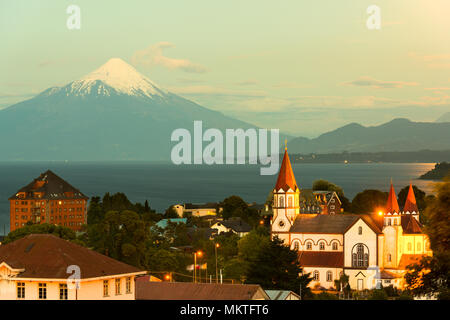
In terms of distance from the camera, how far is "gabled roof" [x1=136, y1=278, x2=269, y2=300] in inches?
1315

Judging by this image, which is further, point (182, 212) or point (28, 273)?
point (182, 212)

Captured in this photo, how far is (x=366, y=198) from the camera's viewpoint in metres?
118

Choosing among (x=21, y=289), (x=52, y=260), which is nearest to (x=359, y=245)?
(x=52, y=260)

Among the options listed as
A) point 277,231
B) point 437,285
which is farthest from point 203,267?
point 437,285

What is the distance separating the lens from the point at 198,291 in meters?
35.1

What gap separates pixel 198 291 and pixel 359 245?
41985mm

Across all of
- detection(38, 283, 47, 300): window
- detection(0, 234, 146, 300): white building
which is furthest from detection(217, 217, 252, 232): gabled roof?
detection(38, 283, 47, 300): window

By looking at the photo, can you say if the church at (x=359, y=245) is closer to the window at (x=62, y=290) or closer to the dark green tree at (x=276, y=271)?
the dark green tree at (x=276, y=271)

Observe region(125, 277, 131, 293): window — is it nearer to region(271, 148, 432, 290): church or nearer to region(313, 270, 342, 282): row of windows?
region(271, 148, 432, 290): church

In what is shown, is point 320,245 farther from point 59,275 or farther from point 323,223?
point 59,275

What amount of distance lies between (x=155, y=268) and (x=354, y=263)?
72.5ft

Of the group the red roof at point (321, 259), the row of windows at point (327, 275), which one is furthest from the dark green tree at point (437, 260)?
the red roof at point (321, 259)

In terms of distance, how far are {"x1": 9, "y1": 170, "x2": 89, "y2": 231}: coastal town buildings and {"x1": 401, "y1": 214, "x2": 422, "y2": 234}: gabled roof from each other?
76.5 m
